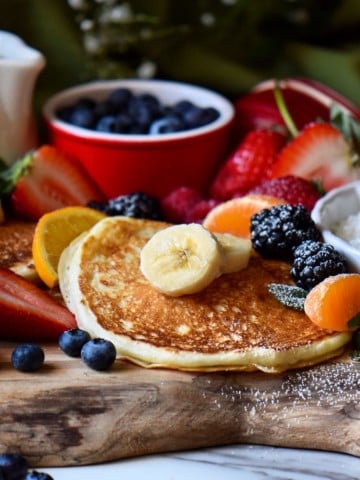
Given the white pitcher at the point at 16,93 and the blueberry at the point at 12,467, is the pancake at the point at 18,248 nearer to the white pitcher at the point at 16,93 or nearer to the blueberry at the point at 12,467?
the white pitcher at the point at 16,93

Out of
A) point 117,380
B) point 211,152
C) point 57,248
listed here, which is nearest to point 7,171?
point 57,248

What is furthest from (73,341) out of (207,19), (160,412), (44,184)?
(207,19)

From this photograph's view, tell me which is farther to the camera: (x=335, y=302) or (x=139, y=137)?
(x=139, y=137)

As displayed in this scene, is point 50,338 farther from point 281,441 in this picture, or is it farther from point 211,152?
point 211,152

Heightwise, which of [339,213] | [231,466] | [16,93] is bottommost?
[231,466]

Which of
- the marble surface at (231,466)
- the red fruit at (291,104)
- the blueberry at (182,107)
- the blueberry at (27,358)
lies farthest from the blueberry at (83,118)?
the marble surface at (231,466)

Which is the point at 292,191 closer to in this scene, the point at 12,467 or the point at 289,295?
the point at 289,295
